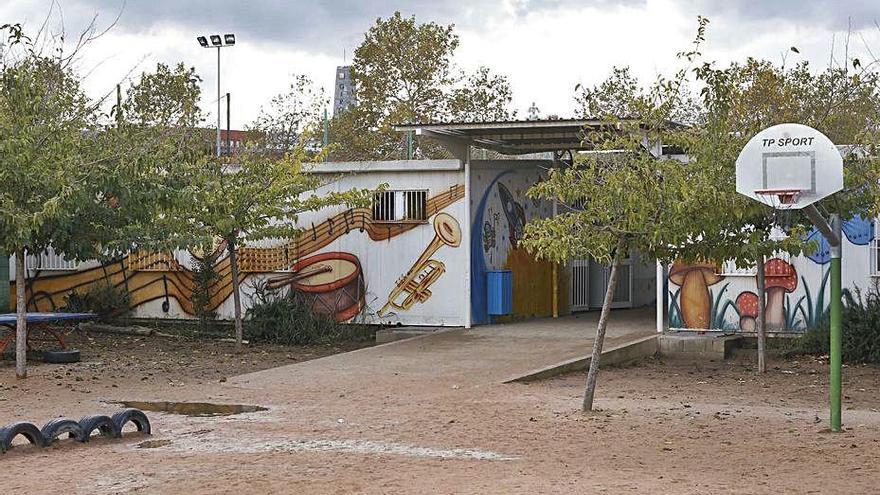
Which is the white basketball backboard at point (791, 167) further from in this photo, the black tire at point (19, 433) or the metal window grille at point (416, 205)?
the metal window grille at point (416, 205)

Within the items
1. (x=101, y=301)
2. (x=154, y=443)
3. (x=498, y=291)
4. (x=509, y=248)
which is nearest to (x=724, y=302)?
(x=498, y=291)

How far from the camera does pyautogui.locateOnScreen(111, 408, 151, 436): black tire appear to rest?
10977 mm

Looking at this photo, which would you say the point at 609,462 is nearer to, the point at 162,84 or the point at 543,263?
the point at 543,263

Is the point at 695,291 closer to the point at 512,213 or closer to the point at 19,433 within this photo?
the point at 512,213

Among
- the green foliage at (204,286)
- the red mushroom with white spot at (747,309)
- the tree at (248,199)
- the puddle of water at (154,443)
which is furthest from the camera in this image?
the green foliage at (204,286)

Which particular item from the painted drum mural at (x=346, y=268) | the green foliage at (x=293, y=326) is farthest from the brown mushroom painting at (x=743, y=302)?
the green foliage at (x=293, y=326)

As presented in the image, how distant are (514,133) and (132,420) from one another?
10239mm

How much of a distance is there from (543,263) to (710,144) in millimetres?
10334

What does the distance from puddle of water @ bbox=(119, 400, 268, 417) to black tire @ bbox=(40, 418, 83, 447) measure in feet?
6.62

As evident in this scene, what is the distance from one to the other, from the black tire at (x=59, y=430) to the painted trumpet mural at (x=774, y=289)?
10.9 m

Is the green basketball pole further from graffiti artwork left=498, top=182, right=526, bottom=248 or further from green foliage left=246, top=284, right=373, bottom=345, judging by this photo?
graffiti artwork left=498, top=182, right=526, bottom=248

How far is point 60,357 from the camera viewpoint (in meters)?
17.0

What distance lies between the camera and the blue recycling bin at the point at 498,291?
21125mm

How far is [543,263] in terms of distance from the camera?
23.1 metres
